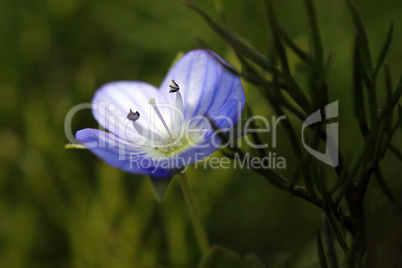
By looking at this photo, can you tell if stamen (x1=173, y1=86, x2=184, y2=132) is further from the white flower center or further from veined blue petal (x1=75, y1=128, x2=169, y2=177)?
veined blue petal (x1=75, y1=128, x2=169, y2=177)

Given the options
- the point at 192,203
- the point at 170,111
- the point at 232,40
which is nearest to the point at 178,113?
the point at 170,111

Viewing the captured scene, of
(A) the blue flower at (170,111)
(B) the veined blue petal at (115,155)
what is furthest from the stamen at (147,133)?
(B) the veined blue petal at (115,155)

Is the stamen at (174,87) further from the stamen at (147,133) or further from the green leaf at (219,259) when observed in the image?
the green leaf at (219,259)

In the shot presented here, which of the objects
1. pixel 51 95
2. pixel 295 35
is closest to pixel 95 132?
pixel 51 95

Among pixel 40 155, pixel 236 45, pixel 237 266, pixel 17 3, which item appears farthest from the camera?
pixel 17 3

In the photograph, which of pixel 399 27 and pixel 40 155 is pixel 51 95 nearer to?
pixel 40 155

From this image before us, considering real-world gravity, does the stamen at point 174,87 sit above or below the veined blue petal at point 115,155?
above
